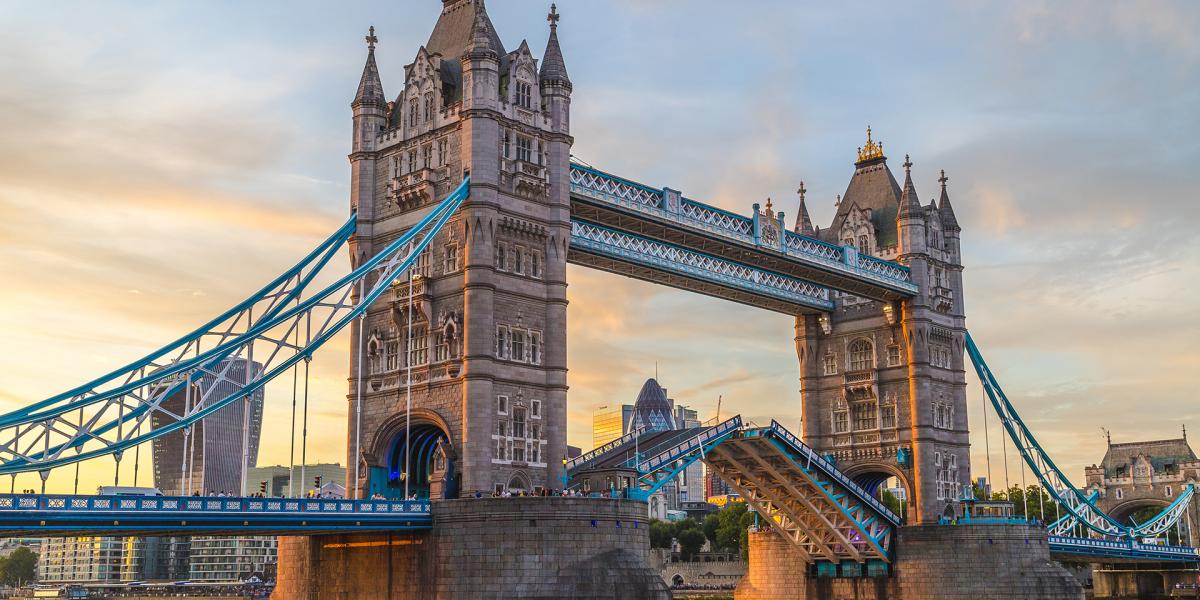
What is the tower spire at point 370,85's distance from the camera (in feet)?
198

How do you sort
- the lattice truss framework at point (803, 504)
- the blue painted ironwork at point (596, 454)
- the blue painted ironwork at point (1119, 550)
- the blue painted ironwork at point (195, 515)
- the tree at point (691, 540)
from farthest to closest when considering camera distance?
the tree at point (691, 540) → the blue painted ironwork at point (1119, 550) → the lattice truss framework at point (803, 504) → the blue painted ironwork at point (596, 454) → the blue painted ironwork at point (195, 515)

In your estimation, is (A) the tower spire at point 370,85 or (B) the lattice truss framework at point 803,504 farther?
(B) the lattice truss framework at point 803,504

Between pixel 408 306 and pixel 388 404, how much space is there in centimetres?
462

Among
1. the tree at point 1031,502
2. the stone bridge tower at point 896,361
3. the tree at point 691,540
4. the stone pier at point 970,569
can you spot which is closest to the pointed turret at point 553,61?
the stone bridge tower at point 896,361

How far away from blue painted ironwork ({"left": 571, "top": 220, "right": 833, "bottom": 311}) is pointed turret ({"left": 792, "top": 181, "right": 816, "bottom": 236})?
634 centimetres

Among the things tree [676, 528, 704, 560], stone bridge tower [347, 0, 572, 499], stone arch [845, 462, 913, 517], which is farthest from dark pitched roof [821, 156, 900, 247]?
tree [676, 528, 704, 560]

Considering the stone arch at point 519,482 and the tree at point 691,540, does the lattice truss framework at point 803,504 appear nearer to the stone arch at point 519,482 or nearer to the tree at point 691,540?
the stone arch at point 519,482

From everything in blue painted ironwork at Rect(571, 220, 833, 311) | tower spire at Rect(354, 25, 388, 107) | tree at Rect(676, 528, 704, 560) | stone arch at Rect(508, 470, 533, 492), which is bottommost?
tree at Rect(676, 528, 704, 560)

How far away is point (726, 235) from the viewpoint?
6875cm

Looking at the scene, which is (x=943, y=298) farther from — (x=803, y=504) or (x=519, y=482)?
(x=519, y=482)

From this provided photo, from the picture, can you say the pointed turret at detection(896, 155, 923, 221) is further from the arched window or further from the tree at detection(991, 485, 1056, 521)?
the tree at detection(991, 485, 1056, 521)

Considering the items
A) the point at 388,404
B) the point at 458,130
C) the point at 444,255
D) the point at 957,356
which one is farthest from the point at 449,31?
the point at 957,356

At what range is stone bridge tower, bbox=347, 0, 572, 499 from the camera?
54188 mm

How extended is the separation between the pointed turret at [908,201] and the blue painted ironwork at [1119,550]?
902 inches
